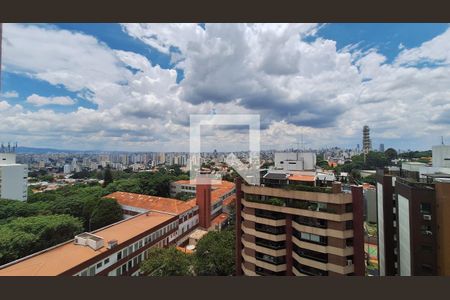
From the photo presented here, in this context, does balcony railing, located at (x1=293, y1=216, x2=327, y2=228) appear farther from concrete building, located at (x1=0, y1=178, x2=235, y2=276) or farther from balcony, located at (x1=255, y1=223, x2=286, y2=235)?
concrete building, located at (x1=0, y1=178, x2=235, y2=276)

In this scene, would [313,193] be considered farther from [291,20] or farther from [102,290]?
[102,290]

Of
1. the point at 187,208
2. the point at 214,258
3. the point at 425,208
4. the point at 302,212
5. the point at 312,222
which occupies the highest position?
the point at 425,208

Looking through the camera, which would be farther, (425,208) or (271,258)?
(271,258)

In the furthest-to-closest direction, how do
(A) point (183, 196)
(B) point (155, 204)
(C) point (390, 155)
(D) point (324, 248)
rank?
(A) point (183, 196), (C) point (390, 155), (B) point (155, 204), (D) point (324, 248)

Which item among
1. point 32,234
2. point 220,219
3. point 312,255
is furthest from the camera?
point 220,219

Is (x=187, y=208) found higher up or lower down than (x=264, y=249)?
lower down

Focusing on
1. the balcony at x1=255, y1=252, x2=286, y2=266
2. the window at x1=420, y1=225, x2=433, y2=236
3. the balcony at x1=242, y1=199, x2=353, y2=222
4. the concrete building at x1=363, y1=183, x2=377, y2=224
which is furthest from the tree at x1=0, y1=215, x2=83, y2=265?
the concrete building at x1=363, y1=183, x2=377, y2=224

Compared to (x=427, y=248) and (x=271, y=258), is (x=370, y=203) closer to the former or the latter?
(x=427, y=248)

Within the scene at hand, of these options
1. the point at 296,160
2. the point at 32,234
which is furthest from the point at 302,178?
the point at 32,234

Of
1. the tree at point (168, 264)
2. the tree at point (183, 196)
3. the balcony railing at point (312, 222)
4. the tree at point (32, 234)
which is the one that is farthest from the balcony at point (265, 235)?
the tree at point (183, 196)
